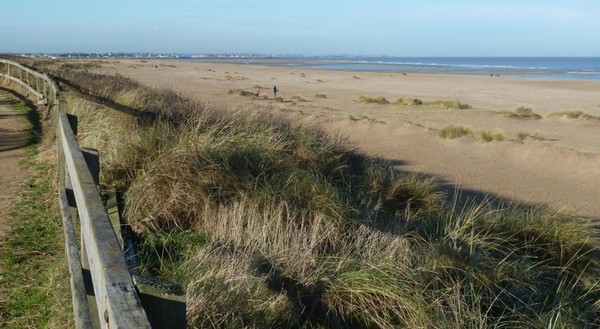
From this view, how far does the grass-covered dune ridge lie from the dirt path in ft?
3.59

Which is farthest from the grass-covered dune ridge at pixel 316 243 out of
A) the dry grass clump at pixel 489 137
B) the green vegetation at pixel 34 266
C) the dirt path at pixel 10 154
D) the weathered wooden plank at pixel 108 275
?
the dry grass clump at pixel 489 137

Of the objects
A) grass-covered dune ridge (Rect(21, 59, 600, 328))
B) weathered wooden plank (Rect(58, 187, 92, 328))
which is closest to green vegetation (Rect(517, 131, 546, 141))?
grass-covered dune ridge (Rect(21, 59, 600, 328))

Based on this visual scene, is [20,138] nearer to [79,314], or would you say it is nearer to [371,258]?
[371,258]

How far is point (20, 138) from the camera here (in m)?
11.3

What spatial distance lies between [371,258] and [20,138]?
8391mm

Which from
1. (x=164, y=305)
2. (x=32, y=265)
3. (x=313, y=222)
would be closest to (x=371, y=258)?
(x=313, y=222)

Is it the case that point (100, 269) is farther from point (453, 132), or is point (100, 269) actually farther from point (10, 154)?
point (453, 132)

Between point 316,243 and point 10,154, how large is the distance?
647cm

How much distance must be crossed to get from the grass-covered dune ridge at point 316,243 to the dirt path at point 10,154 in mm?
1094

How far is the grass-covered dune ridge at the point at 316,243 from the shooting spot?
188 inches

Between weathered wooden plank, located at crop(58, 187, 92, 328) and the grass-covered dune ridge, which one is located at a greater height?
weathered wooden plank, located at crop(58, 187, 92, 328)

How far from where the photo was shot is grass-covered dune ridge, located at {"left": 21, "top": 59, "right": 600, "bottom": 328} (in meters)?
4.77

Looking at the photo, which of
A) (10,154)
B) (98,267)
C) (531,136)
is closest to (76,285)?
(98,267)

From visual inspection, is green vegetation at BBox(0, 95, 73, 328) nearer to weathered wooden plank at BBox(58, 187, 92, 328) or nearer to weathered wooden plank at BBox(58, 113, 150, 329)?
weathered wooden plank at BBox(58, 187, 92, 328)
